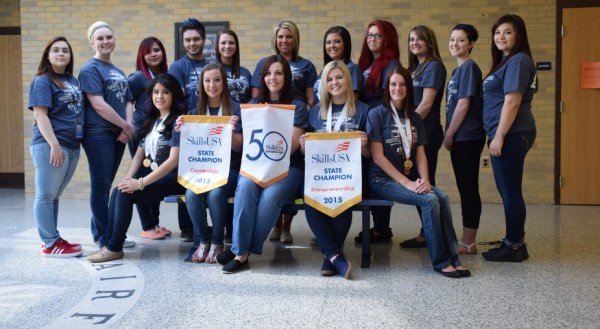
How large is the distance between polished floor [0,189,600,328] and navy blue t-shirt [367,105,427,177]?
72 centimetres

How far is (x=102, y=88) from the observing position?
458 cm

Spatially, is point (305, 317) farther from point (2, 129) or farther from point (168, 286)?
point (2, 129)

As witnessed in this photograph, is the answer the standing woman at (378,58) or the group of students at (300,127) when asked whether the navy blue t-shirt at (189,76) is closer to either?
the group of students at (300,127)

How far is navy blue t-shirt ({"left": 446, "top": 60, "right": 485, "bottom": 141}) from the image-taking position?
4.33 metres

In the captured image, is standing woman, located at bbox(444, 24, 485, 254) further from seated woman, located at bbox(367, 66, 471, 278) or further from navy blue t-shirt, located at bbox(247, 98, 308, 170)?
navy blue t-shirt, located at bbox(247, 98, 308, 170)

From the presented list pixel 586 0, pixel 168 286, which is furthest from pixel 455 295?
pixel 586 0

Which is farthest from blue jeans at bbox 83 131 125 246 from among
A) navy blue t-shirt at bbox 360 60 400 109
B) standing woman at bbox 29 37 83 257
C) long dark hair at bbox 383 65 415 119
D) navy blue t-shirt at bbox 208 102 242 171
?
long dark hair at bbox 383 65 415 119

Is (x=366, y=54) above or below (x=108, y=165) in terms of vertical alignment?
above

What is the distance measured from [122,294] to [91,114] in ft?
5.38

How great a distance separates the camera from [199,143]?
4266 mm

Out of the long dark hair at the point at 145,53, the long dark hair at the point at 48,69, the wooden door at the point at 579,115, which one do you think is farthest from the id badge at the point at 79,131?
the wooden door at the point at 579,115

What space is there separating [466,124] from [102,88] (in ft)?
8.92

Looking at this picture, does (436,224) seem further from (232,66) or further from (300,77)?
(232,66)

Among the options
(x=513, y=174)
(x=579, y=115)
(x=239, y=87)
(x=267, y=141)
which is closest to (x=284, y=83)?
(x=267, y=141)
